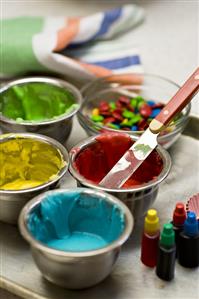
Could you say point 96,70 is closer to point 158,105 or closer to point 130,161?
point 158,105

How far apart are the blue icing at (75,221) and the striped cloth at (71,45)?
0.38m

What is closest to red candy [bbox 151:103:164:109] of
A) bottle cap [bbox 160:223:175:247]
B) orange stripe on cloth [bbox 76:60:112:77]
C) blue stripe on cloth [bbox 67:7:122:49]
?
orange stripe on cloth [bbox 76:60:112:77]

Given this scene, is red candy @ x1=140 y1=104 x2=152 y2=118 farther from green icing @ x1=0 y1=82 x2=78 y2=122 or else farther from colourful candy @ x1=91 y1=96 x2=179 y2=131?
green icing @ x1=0 y1=82 x2=78 y2=122

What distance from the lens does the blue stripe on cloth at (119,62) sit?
113 centimetres

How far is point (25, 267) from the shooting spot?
0.76 m

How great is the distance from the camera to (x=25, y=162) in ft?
2.80

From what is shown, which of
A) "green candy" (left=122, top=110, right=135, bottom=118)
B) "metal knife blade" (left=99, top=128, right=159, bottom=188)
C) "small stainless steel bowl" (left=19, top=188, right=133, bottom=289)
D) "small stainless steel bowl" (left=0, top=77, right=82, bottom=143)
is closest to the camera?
"small stainless steel bowl" (left=19, top=188, right=133, bottom=289)

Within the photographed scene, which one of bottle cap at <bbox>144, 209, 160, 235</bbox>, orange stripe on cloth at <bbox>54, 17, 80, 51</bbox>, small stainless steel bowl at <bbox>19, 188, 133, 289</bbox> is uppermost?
bottle cap at <bbox>144, 209, 160, 235</bbox>

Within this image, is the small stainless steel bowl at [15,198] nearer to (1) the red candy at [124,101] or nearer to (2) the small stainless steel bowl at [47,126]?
(2) the small stainless steel bowl at [47,126]

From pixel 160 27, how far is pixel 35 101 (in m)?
0.37

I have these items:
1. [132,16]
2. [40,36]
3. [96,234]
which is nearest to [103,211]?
[96,234]

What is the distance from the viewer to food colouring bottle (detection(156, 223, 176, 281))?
2.34 feet

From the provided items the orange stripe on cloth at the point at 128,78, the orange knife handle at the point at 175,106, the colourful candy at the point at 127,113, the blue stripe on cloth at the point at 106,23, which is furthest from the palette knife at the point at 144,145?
the blue stripe on cloth at the point at 106,23

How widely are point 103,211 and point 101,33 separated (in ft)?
1.74
